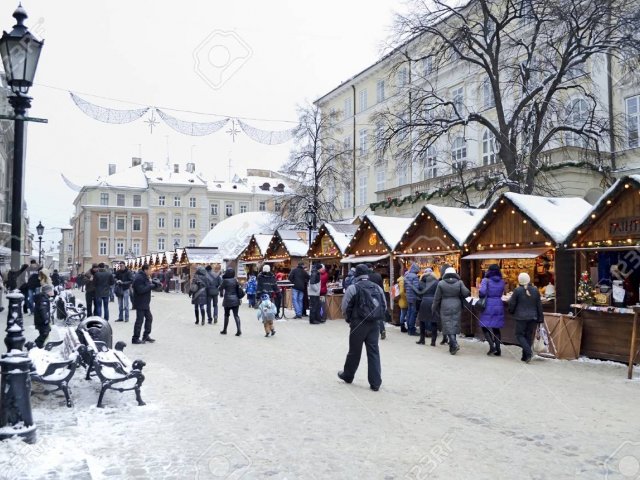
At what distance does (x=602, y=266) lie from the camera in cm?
1285

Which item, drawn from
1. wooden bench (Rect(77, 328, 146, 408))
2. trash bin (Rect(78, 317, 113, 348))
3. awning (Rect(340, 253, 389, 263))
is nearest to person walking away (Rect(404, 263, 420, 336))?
awning (Rect(340, 253, 389, 263))

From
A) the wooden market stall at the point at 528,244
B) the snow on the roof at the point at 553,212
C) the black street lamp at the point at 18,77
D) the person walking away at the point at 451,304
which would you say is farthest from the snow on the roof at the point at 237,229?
the black street lamp at the point at 18,77

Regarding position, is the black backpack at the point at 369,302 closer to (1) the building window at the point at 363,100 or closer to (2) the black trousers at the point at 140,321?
(2) the black trousers at the point at 140,321

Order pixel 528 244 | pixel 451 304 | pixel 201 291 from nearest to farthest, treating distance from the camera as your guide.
→ pixel 451 304
pixel 528 244
pixel 201 291

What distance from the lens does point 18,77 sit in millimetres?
5973

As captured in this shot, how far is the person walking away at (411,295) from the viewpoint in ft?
48.9

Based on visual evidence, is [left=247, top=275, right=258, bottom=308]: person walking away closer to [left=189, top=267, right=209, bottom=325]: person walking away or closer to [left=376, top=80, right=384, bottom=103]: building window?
[left=189, top=267, right=209, bottom=325]: person walking away

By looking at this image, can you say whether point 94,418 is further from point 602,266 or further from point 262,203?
point 262,203

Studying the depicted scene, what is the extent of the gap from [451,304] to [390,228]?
7749 millimetres

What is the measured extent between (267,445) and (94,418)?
214 centimetres

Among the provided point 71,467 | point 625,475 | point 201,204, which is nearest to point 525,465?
point 625,475

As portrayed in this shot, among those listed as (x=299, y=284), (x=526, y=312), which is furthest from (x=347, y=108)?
(x=526, y=312)

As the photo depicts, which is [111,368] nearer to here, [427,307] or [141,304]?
[141,304]

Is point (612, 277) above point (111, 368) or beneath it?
above
